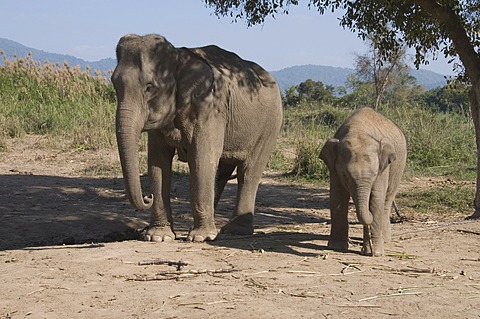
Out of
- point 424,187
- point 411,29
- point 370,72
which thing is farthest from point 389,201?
point 370,72

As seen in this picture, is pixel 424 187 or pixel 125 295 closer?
pixel 125 295

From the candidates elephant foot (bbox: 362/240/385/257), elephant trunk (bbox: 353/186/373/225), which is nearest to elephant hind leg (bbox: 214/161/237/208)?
elephant foot (bbox: 362/240/385/257)

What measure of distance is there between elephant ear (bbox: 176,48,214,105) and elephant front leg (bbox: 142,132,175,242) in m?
0.69

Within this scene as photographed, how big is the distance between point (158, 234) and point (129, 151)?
147 centimetres

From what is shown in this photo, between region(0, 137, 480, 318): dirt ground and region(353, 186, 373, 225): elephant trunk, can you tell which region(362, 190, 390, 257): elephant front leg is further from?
region(353, 186, 373, 225): elephant trunk

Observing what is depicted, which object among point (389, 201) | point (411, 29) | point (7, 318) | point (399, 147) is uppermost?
point (411, 29)

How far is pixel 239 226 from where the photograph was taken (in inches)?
381

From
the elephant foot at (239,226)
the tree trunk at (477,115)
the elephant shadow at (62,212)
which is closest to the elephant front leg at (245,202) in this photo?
the elephant foot at (239,226)

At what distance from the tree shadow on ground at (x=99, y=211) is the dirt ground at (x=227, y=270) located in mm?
29

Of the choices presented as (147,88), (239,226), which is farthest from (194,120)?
(239,226)

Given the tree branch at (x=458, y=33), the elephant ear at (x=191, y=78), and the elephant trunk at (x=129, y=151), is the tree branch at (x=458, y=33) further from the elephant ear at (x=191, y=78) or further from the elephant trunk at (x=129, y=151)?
the elephant trunk at (x=129, y=151)

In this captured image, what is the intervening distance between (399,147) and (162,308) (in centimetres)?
376

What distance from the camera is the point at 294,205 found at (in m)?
13.0

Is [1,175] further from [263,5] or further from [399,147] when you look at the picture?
[399,147]
